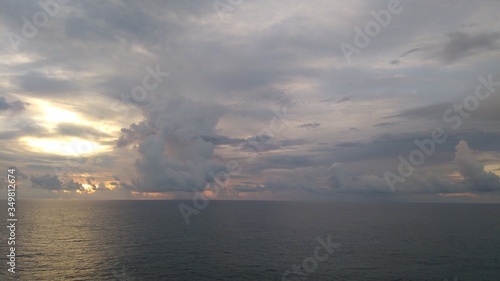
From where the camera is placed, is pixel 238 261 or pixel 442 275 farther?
pixel 238 261

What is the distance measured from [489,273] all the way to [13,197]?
370 feet

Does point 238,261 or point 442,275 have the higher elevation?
point 238,261

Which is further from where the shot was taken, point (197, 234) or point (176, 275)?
point (197, 234)

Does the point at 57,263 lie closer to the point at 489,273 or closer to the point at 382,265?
the point at 382,265

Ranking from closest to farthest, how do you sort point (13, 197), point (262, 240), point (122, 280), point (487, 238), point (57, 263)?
point (13, 197)
point (122, 280)
point (57, 263)
point (262, 240)
point (487, 238)

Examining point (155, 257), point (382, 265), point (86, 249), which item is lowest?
point (382, 265)

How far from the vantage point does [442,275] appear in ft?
271

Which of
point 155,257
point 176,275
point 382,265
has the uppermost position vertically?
point 155,257

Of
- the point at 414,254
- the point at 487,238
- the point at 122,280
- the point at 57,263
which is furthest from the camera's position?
the point at 487,238

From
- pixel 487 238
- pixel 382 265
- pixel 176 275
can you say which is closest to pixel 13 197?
pixel 176 275

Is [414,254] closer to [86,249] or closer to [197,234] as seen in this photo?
[197,234]

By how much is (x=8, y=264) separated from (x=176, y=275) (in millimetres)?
46754

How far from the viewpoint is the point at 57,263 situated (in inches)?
3516

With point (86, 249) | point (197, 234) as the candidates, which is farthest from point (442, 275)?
point (86, 249)
